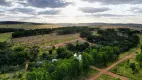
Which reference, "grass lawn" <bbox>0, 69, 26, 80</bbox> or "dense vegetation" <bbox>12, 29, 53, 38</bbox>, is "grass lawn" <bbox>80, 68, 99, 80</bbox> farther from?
"dense vegetation" <bbox>12, 29, 53, 38</bbox>

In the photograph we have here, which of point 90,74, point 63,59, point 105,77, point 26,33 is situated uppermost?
point 26,33

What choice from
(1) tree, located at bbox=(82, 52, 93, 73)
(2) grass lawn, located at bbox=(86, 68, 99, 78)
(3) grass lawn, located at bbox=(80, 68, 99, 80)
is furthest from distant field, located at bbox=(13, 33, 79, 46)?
(1) tree, located at bbox=(82, 52, 93, 73)

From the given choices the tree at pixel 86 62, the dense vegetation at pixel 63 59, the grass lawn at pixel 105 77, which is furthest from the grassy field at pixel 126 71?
the tree at pixel 86 62

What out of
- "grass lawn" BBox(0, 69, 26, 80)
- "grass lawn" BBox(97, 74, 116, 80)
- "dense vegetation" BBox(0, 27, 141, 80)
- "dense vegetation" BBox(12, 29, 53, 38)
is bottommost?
"grass lawn" BBox(0, 69, 26, 80)

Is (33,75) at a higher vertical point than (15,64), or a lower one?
higher

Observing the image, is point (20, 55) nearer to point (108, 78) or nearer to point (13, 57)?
point (13, 57)

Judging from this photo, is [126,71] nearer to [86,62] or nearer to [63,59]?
[86,62]

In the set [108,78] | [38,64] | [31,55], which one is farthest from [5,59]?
[108,78]

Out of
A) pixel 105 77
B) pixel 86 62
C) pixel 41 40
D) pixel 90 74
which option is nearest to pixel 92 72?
pixel 90 74

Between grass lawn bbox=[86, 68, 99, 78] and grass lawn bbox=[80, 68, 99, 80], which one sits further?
grass lawn bbox=[86, 68, 99, 78]

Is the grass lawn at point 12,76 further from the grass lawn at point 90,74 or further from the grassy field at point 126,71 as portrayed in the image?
the grassy field at point 126,71

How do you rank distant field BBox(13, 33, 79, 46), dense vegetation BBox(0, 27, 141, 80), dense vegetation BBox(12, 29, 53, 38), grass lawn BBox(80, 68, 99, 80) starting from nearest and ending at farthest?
dense vegetation BBox(0, 27, 141, 80) < grass lawn BBox(80, 68, 99, 80) < distant field BBox(13, 33, 79, 46) < dense vegetation BBox(12, 29, 53, 38)
